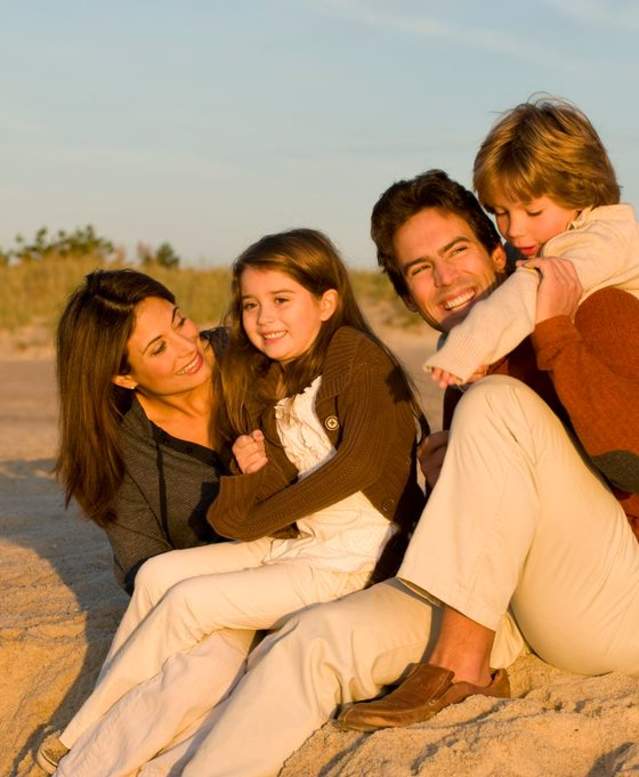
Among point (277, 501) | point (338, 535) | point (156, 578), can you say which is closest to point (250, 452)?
point (277, 501)

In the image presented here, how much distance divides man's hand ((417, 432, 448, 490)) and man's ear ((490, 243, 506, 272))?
585mm

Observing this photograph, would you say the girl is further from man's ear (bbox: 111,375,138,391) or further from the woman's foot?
man's ear (bbox: 111,375,138,391)

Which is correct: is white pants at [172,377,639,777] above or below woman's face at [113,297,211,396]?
below

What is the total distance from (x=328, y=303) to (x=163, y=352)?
62 centimetres

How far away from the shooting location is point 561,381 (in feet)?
11.1

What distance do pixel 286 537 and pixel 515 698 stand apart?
900 mm

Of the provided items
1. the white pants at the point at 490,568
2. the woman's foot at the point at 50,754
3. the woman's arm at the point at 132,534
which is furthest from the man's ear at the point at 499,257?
the woman's foot at the point at 50,754

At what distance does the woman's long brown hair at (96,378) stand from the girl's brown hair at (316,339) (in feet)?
1.33

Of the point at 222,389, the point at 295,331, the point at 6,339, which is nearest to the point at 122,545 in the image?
the point at 222,389

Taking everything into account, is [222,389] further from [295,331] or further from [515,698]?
[515,698]

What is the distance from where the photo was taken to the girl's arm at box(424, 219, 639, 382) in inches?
135

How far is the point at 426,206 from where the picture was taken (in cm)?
413

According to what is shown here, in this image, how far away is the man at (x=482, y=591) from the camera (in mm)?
3449

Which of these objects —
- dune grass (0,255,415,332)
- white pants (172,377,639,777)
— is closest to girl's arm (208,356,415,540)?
white pants (172,377,639,777)
